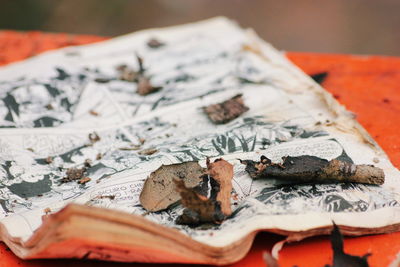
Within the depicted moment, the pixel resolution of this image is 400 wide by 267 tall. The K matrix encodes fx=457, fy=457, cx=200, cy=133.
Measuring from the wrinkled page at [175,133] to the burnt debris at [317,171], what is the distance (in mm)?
18

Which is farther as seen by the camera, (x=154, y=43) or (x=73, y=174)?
(x=154, y=43)

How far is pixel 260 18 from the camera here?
4.34m

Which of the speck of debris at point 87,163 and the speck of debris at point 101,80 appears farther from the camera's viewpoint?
the speck of debris at point 101,80

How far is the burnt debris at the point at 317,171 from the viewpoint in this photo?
3.29ft

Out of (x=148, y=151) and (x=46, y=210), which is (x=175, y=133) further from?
(x=46, y=210)

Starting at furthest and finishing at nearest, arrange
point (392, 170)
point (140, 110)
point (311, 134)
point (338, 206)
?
point (140, 110) → point (311, 134) → point (392, 170) → point (338, 206)

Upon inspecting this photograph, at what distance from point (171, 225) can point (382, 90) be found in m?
0.98

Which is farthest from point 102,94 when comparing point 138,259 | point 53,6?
point 53,6

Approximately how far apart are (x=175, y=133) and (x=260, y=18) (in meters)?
3.25

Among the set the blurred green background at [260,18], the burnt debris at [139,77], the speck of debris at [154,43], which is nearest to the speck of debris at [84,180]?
the burnt debris at [139,77]

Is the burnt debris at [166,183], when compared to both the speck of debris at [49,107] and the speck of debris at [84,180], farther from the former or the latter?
the speck of debris at [49,107]

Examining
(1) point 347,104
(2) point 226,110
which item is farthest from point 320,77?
(2) point 226,110

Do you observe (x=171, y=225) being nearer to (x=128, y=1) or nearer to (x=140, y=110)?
(x=140, y=110)

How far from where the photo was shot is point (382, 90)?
1.55 m
